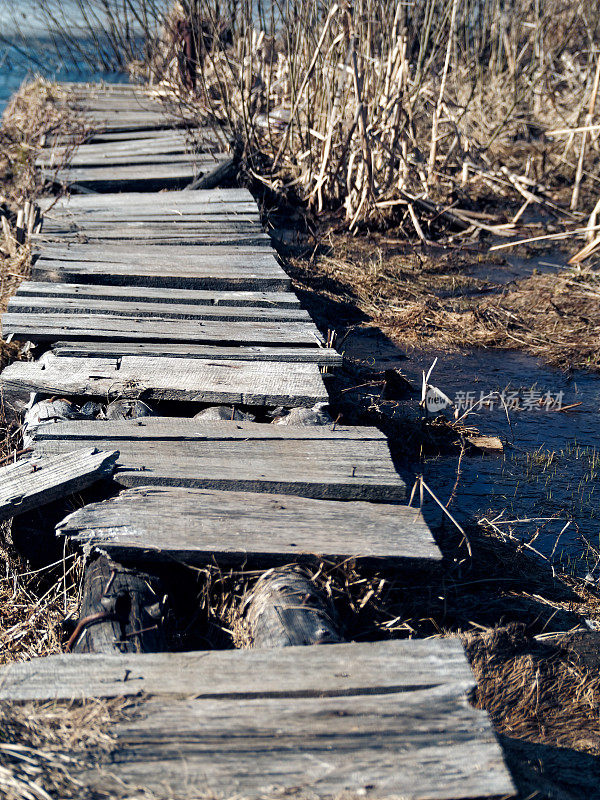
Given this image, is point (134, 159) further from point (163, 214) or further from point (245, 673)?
point (245, 673)

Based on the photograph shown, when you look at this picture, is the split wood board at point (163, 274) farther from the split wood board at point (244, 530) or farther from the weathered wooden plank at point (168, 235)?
the split wood board at point (244, 530)

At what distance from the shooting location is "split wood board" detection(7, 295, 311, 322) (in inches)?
163

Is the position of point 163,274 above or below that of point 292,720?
below

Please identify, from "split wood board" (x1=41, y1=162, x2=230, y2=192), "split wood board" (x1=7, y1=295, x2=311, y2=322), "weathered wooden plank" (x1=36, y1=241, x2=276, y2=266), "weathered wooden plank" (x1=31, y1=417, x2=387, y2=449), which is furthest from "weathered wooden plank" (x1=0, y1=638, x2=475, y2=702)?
"split wood board" (x1=41, y1=162, x2=230, y2=192)

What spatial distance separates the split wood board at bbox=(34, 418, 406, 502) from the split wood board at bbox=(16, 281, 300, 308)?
1552 millimetres

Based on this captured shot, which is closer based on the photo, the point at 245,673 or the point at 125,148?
the point at 245,673

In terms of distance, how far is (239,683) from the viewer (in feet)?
5.90

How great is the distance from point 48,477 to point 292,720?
131cm

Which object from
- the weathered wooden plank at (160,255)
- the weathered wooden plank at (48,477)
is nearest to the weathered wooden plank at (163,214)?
the weathered wooden plank at (160,255)

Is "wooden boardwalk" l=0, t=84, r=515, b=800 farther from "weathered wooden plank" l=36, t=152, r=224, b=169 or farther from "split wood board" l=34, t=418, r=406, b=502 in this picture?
"weathered wooden plank" l=36, t=152, r=224, b=169

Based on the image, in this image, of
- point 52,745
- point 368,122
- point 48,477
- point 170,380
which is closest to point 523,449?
point 170,380

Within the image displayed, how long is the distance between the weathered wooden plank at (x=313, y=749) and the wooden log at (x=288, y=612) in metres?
0.31

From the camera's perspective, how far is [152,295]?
4.53 metres

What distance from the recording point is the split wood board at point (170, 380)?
11.1 ft
